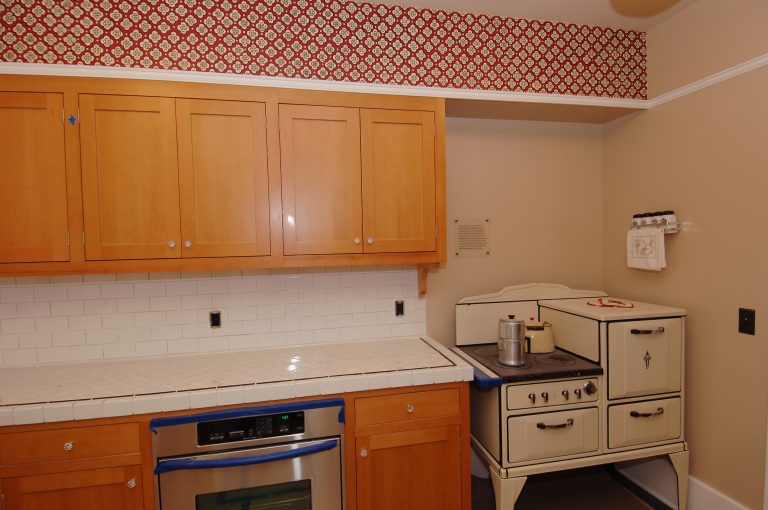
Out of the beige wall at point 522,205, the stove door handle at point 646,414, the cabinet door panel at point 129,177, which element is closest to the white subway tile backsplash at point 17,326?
the cabinet door panel at point 129,177

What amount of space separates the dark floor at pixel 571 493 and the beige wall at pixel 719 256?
50 cm

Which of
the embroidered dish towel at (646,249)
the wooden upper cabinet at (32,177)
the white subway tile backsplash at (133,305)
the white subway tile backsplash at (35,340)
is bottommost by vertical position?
the white subway tile backsplash at (35,340)

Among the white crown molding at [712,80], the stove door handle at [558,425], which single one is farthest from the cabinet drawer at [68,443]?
the white crown molding at [712,80]

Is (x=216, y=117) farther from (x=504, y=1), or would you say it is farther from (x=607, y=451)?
(x=607, y=451)

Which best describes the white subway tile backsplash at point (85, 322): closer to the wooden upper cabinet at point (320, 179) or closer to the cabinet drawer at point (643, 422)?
the wooden upper cabinet at point (320, 179)

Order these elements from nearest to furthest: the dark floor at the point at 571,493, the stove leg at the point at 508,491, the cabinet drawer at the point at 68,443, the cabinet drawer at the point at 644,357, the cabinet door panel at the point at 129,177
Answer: the cabinet drawer at the point at 68,443
the cabinet door panel at the point at 129,177
the stove leg at the point at 508,491
the cabinet drawer at the point at 644,357
the dark floor at the point at 571,493

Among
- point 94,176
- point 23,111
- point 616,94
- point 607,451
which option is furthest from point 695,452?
point 23,111

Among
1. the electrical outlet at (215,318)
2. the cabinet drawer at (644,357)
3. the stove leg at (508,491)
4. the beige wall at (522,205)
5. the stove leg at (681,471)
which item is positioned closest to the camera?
the stove leg at (508,491)

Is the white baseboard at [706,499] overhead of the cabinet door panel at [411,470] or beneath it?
beneath

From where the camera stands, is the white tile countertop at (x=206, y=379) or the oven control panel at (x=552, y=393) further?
the oven control panel at (x=552, y=393)

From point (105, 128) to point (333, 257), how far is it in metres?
1.19

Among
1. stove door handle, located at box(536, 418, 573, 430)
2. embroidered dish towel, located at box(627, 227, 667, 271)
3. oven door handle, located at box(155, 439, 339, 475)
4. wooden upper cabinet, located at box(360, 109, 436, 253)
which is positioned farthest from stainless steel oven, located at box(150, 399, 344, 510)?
embroidered dish towel, located at box(627, 227, 667, 271)

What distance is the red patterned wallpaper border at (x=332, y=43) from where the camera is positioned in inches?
75.1

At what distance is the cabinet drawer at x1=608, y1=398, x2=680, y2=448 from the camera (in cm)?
209
